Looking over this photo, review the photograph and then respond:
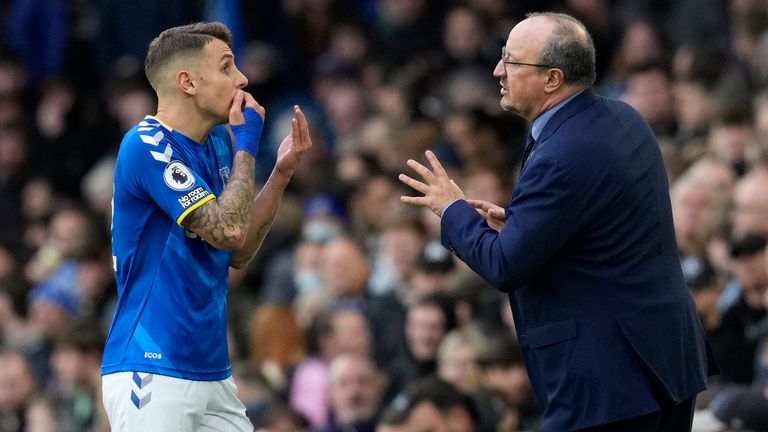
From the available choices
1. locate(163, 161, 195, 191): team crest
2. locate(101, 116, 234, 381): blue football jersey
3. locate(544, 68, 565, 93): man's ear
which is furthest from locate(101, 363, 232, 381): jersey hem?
locate(544, 68, 565, 93): man's ear

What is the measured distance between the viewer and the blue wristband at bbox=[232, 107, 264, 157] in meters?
5.78

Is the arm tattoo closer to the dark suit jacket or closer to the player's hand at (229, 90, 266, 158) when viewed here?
the player's hand at (229, 90, 266, 158)

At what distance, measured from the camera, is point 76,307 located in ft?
39.5

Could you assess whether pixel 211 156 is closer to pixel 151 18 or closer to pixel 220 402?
pixel 220 402

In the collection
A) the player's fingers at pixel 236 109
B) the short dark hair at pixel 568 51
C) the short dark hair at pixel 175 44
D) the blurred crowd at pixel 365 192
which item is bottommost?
the blurred crowd at pixel 365 192

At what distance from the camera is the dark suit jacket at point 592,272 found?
18.1 feet

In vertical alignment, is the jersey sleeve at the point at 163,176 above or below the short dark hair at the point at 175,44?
below

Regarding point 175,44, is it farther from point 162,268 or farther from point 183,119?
point 162,268

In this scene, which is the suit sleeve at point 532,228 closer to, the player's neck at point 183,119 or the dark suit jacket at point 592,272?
the dark suit jacket at point 592,272

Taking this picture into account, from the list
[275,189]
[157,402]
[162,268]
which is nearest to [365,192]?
[275,189]

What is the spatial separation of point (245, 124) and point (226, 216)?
0.43 meters

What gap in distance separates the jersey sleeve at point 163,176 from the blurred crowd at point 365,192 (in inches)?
112

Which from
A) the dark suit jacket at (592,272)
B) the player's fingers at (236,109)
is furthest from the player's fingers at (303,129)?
the dark suit jacket at (592,272)

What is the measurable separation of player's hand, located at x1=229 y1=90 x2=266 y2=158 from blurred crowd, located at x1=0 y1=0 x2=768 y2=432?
8.72ft
